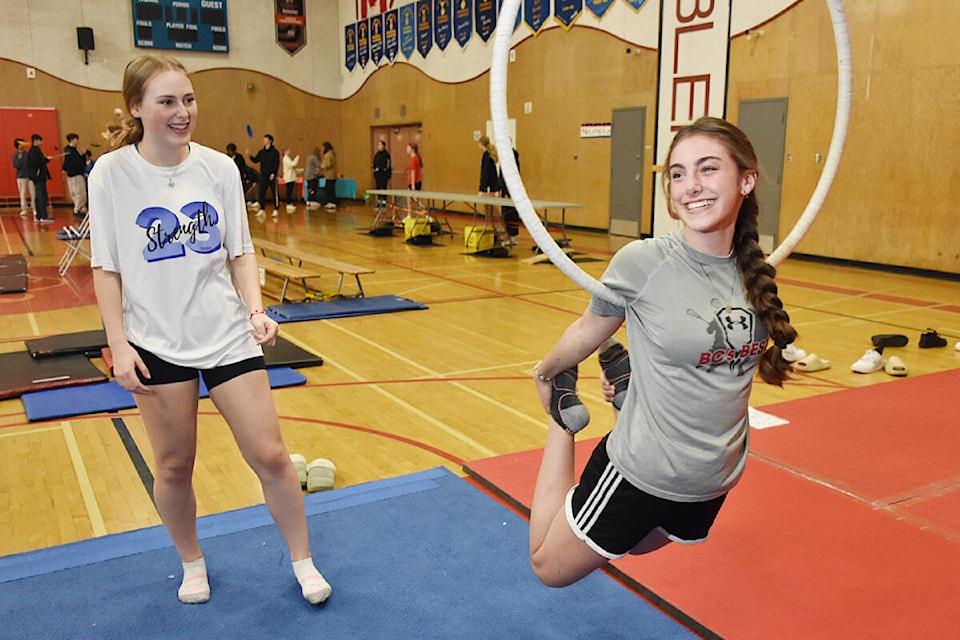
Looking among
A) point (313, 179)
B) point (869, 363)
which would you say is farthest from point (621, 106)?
point (313, 179)

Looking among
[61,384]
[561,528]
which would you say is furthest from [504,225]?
[561,528]

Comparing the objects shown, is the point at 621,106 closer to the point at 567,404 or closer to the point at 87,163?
the point at 87,163

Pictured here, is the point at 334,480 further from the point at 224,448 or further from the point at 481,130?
the point at 481,130

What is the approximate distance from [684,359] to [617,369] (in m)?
0.35

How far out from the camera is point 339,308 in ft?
26.0

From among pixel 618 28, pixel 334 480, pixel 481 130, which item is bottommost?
pixel 334 480

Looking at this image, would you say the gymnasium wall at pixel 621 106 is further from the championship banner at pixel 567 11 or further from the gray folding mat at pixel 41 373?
the gray folding mat at pixel 41 373

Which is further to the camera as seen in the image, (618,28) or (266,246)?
(618,28)

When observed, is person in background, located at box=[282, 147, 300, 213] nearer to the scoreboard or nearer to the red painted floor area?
the scoreboard

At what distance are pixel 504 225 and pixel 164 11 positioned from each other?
13.7m

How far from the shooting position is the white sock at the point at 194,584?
266 cm

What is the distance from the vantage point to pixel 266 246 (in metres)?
10.1

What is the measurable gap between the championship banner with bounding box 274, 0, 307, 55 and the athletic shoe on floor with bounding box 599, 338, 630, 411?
76.4 feet

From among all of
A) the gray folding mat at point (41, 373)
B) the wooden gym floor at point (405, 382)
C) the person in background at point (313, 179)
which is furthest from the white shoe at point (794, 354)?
the person in background at point (313, 179)
